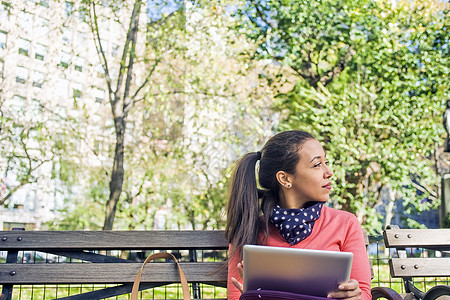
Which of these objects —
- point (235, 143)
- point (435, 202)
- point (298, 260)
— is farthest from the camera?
point (235, 143)

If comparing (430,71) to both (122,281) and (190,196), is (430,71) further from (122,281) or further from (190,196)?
(122,281)

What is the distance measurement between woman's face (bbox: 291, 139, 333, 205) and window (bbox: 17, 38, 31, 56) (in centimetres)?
956

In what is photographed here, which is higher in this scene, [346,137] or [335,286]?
[346,137]

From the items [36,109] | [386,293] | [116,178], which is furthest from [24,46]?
[386,293]

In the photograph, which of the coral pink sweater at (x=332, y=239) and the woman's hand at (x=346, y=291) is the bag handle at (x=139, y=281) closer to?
the coral pink sweater at (x=332, y=239)

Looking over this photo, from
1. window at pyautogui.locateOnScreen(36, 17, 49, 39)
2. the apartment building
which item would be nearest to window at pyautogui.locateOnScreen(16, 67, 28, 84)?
the apartment building

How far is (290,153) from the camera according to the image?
9.71ft

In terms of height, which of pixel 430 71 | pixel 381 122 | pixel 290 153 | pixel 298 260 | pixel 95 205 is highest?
pixel 430 71

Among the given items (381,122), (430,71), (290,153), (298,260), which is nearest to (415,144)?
(381,122)

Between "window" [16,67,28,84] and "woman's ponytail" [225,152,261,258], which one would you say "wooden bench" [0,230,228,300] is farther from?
"window" [16,67,28,84]

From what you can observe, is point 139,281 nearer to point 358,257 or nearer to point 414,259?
point 358,257

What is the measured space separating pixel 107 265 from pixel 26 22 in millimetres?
9047

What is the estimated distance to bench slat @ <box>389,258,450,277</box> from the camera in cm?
339

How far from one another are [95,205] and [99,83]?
11.2 feet
